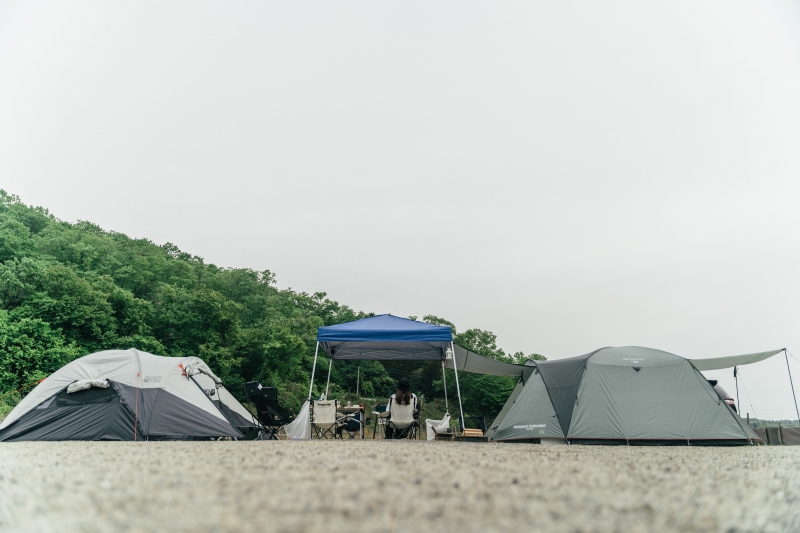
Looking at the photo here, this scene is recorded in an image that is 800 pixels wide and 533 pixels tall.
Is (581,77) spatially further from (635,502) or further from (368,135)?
(635,502)

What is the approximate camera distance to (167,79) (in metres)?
12.1

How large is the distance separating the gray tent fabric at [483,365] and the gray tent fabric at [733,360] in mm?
3327

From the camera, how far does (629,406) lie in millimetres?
6707

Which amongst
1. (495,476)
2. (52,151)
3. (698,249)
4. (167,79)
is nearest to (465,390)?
(698,249)

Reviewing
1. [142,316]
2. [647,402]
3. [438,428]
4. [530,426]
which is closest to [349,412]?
[438,428]

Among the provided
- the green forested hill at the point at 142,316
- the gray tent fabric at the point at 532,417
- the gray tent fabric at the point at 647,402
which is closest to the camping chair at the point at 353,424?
the gray tent fabric at the point at 532,417

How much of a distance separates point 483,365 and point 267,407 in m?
4.47

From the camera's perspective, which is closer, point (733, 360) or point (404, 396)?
point (404, 396)

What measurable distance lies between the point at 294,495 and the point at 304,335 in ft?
67.9

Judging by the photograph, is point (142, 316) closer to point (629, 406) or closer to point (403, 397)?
point (403, 397)

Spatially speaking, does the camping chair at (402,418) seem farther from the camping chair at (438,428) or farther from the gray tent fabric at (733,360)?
the gray tent fabric at (733,360)

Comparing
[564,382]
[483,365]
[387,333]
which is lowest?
[564,382]

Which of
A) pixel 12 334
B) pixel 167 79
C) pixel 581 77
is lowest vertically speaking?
pixel 12 334

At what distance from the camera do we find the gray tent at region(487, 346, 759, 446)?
6.48 metres
